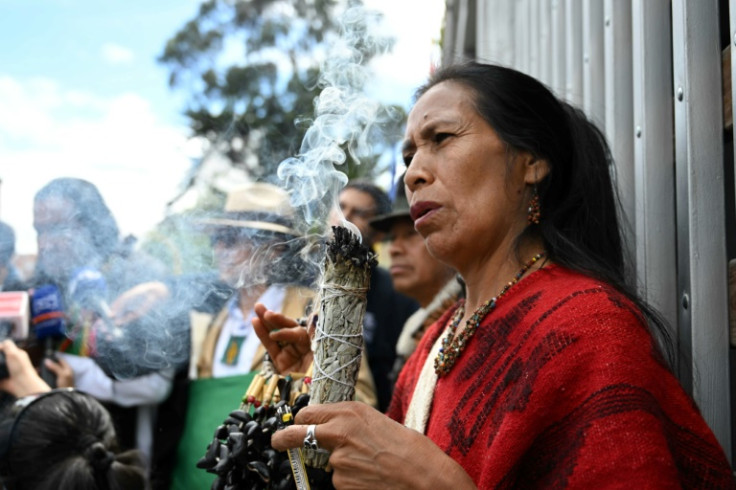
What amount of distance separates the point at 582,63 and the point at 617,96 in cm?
57

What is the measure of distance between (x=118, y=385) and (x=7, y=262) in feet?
2.50

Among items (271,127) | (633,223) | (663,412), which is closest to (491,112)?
(633,223)

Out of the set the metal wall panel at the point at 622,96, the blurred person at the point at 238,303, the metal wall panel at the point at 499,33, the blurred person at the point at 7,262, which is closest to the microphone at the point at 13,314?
the blurred person at the point at 7,262

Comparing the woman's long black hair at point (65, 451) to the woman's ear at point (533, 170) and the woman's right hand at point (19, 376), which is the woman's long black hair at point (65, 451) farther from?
the woman's ear at point (533, 170)

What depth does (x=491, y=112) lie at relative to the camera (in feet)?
6.55

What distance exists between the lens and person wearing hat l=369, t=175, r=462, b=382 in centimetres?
360

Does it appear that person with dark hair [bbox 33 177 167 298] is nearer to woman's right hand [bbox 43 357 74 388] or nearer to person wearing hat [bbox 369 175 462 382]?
woman's right hand [bbox 43 357 74 388]

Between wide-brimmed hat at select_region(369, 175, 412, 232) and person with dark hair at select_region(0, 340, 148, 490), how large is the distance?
6.41 ft

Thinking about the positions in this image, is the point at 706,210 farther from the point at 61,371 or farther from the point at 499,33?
the point at 499,33

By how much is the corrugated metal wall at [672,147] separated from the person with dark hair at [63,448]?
1.75m

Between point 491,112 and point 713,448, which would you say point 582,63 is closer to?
point 491,112

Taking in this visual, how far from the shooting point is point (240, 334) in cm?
350

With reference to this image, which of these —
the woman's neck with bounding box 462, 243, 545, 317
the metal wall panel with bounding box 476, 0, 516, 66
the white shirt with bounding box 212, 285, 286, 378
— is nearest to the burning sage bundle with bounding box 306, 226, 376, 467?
the woman's neck with bounding box 462, 243, 545, 317

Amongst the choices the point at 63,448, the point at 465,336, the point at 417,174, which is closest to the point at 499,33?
the point at 417,174
